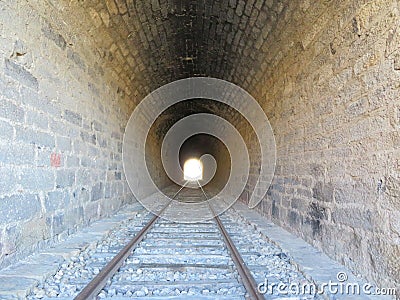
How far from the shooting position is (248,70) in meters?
6.76

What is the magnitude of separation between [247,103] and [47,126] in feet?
16.4

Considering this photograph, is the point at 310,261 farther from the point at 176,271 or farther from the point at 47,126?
the point at 47,126

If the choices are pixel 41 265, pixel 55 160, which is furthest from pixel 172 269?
pixel 55 160

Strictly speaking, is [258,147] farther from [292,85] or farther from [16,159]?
[16,159]

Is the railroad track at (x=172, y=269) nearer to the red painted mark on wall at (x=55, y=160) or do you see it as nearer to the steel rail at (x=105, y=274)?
the steel rail at (x=105, y=274)

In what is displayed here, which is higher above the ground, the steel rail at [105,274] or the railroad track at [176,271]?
the steel rail at [105,274]

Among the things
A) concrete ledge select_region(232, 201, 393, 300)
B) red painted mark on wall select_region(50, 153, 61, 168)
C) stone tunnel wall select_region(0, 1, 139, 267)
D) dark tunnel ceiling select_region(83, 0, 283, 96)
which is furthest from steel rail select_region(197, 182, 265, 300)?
dark tunnel ceiling select_region(83, 0, 283, 96)

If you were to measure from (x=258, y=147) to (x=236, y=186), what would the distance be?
309 cm

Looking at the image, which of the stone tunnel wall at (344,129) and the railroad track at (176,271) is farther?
the railroad track at (176,271)

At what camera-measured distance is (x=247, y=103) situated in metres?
7.87

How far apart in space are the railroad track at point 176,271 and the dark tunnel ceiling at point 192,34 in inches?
120

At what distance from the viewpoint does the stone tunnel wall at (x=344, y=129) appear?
2414 millimetres

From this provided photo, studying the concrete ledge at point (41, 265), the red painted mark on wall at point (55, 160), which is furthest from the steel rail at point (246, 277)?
the red painted mark on wall at point (55, 160)

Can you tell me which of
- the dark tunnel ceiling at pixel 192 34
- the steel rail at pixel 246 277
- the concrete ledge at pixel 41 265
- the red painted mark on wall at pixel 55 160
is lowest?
the steel rail at pixel 246 277
